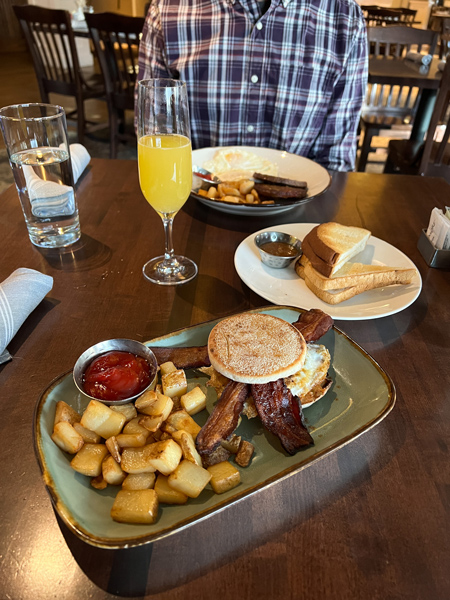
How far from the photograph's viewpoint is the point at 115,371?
2.81ft

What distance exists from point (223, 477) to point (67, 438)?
27 cm

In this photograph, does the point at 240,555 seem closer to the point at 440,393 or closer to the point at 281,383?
the point at 281,383

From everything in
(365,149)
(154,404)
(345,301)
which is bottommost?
(365,149)

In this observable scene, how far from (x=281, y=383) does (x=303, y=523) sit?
0.24m

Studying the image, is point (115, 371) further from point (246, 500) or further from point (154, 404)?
point (246, 500)

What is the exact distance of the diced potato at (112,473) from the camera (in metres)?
0.69

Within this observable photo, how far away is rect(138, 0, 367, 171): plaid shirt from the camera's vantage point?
2.18 meters

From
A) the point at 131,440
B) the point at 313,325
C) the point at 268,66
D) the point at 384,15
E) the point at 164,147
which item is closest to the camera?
the point at 131,440

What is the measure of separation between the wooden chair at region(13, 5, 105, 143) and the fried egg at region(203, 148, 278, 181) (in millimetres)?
3170

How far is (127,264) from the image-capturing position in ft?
4.35

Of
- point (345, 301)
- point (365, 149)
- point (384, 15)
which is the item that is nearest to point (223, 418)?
point (345, 301)

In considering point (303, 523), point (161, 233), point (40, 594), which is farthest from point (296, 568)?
point (161, 233)

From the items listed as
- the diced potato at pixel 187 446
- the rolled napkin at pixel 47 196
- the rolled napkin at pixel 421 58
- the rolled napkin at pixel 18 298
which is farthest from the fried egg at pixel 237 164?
the rolled napkin at pixel 421 58

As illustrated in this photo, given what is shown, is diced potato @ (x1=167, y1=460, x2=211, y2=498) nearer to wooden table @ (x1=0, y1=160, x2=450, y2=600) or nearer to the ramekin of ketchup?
wooden table @ (x1=0, y1=160, x2=450, y2=600)
